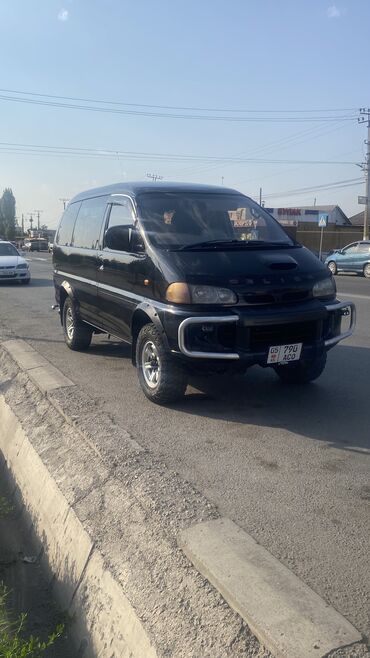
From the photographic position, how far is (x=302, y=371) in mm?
5918

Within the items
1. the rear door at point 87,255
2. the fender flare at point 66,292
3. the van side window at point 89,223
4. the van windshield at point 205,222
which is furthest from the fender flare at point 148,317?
the fender flare at point 66,292

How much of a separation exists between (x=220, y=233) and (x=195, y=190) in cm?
75

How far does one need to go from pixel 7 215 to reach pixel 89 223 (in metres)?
119

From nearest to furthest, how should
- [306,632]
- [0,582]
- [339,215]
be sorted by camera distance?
1. [306,632]
2. [0,582]
3. [339,215]

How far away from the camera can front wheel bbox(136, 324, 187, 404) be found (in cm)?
516

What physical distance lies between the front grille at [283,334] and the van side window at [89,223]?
2750 millimetres

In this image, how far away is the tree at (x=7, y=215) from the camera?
11499 cm

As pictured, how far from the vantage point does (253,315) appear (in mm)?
4828

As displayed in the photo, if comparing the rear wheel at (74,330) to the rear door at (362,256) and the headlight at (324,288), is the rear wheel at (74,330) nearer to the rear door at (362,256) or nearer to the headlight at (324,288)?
the headlight at (324,288)

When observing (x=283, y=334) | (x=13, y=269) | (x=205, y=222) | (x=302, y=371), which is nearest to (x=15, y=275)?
(x=13, y=269)

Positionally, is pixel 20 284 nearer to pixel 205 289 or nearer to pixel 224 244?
pixel 224 244

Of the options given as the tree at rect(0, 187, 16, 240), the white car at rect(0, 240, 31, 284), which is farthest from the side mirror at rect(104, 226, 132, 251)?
the tree at rect(0, 187, 16, 240)

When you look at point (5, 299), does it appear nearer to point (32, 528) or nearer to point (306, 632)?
point (32, 528)

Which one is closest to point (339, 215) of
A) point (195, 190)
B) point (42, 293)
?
point (42, 293)
